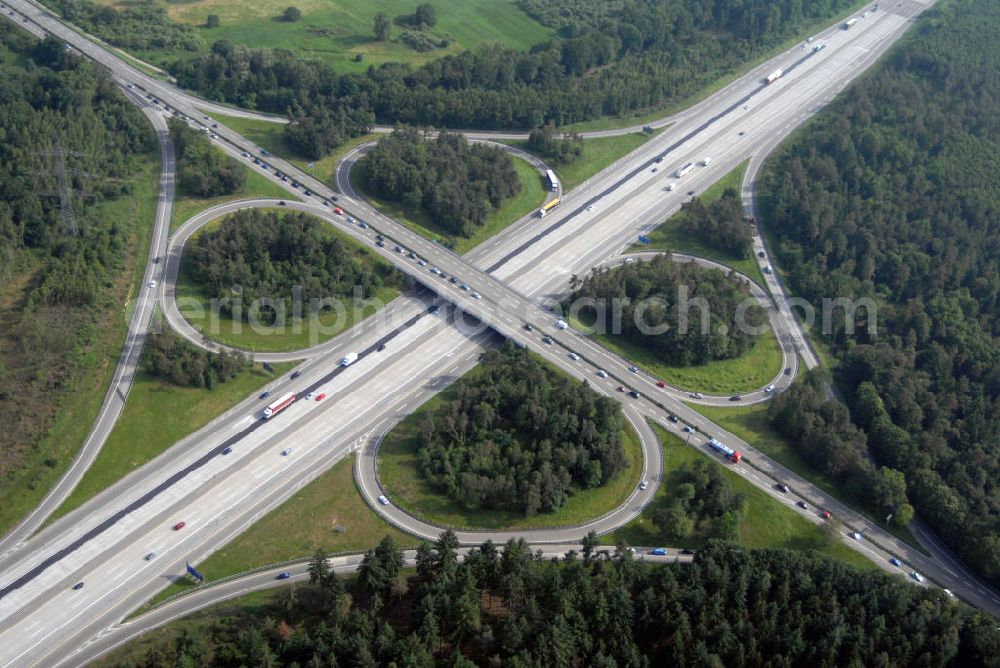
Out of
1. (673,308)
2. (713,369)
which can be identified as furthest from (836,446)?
(673,308)

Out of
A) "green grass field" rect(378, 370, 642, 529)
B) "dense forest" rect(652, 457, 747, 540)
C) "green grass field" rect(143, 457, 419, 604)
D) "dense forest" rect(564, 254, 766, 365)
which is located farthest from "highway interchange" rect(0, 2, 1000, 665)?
"dense forest" rect(564, 254, 766, 365)

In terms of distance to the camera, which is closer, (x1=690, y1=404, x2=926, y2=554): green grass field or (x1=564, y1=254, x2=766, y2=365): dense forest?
(x1=690, y1=404, x2=926, y2=554): green grass field

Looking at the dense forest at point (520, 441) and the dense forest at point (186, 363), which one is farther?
the dense forest at point (186, 363)

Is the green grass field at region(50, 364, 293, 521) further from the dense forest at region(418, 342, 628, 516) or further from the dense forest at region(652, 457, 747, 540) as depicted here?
the dense forest at region(652, 457, 747, 540)

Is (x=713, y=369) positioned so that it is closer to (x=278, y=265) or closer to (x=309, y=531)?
(x=309, y=531)

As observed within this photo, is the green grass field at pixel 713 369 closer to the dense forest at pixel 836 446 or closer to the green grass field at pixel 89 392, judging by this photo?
the dense forest at pixel 836 446

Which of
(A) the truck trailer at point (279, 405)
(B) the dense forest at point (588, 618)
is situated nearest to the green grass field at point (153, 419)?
(A) the truck trailer at point (279, 405)

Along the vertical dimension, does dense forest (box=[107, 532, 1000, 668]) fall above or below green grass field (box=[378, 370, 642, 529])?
above
